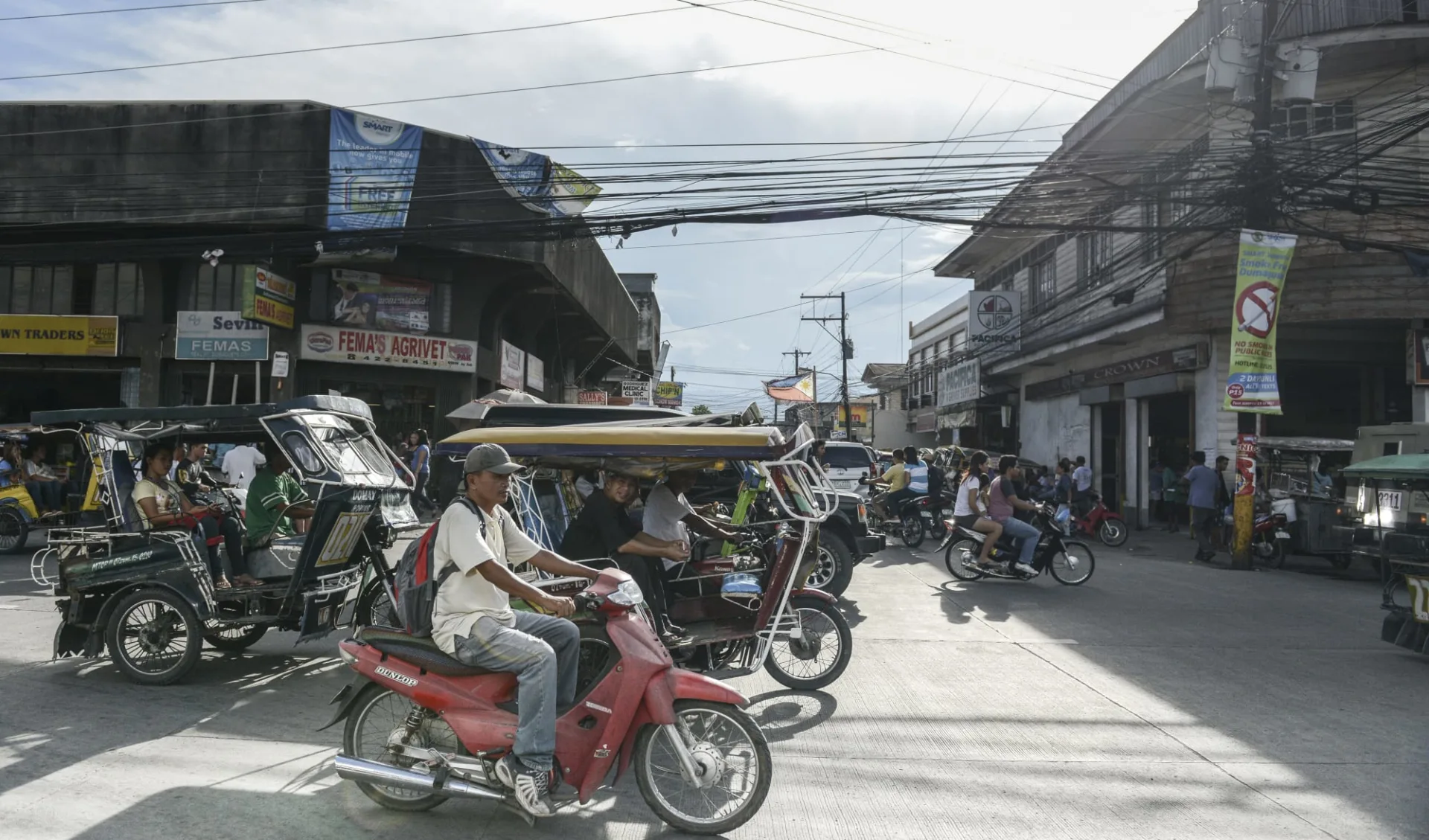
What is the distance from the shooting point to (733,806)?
4309mm

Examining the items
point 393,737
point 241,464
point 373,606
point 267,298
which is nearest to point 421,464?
point 267,298

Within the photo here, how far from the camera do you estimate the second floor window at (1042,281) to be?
2845 centimetres

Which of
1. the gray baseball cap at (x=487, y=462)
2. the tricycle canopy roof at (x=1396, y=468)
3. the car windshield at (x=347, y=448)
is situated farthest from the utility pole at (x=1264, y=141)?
the gray baseball cap at (x=487, y=462)

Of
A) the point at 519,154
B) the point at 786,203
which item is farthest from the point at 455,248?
the point at 786,203

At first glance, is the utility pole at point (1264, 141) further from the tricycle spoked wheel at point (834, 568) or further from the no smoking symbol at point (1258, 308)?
the tricycle spoked wheel at point (834, 568)

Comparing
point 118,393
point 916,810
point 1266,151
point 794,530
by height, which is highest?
point 1266,151

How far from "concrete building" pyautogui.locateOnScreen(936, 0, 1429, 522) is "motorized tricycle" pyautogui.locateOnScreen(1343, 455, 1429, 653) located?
3.27 m

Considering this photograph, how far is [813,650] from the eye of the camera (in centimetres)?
710

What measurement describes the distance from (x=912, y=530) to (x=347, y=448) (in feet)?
39.6

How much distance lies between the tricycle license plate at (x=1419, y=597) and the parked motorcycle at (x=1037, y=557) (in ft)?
15.3

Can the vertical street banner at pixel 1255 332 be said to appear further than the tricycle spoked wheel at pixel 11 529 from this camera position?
Yes

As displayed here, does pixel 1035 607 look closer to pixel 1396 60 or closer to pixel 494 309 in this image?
pixel 1396 60

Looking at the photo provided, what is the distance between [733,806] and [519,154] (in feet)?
61.1

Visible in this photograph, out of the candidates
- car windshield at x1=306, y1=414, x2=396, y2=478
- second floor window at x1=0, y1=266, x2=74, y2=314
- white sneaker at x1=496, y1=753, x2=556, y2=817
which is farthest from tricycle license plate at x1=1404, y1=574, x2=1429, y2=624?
second floor window at x1=0, y1=266, x2=74, y2=314
